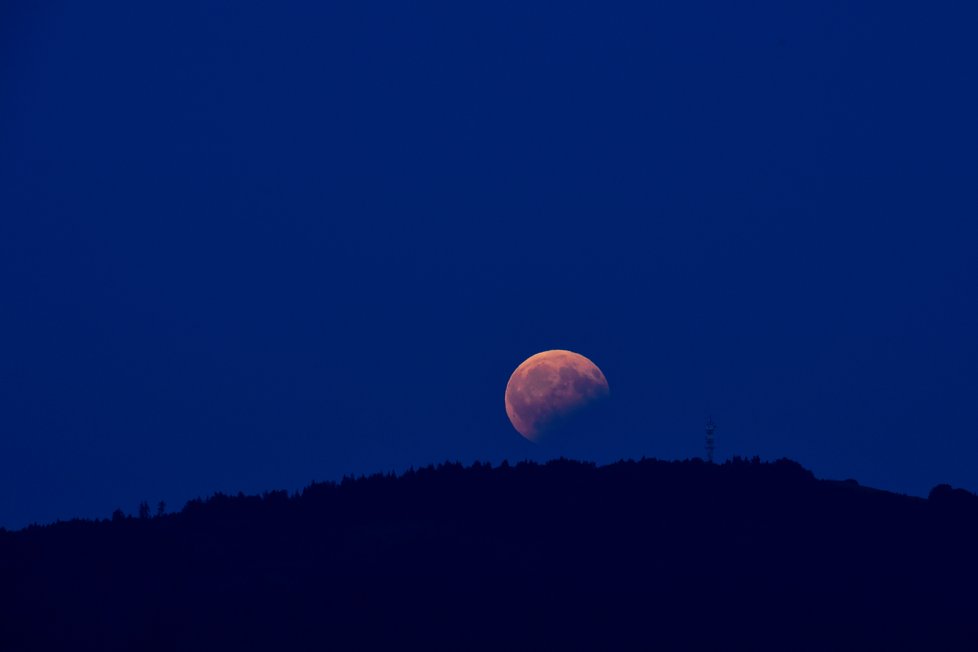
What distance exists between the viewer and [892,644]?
9431 cm

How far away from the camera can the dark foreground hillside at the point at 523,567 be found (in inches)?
3784

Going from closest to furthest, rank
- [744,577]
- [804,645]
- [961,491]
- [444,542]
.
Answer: [804,645] < [744,577] < [444,542] < [961,491]

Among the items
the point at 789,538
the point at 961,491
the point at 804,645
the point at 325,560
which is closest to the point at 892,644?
the point at 804,645

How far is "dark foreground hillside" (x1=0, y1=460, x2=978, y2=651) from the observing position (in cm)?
9612

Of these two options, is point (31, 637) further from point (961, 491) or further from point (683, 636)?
point (961, 491)

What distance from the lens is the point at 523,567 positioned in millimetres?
104438

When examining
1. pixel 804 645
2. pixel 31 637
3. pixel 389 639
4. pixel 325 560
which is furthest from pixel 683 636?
pixel 31 637

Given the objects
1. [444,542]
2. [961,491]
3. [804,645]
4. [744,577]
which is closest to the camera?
[804,645]

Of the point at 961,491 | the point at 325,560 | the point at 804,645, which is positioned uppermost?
the point at 961,491

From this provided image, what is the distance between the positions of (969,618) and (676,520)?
19.1 meters

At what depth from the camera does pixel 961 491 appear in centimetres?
11606

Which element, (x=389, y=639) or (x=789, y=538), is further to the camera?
(x=789, y=538)

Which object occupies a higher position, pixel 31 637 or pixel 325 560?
pixel 325 560

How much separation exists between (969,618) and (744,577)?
464 inches
